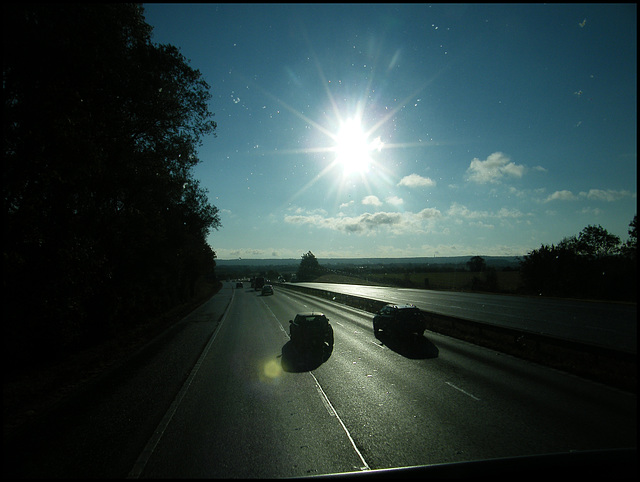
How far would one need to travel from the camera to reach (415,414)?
723 centimetres

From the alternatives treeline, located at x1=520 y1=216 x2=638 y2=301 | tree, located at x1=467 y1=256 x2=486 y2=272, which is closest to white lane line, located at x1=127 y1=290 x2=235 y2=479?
treeline, located at x1=520 y1=216 x2=638 y2=301

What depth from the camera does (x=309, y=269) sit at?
16125 centimetres

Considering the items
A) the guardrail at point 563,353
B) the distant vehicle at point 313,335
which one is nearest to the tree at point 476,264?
the guardrail at point 563,353

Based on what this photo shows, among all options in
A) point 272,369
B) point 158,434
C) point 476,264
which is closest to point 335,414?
point 158,434

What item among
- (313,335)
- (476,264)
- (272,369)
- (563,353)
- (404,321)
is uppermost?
(476,264)

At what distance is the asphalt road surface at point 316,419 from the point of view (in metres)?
5.35

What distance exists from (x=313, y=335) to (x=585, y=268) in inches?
1512

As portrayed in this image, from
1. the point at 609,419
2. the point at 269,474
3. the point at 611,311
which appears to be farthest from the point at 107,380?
the point at 611,311

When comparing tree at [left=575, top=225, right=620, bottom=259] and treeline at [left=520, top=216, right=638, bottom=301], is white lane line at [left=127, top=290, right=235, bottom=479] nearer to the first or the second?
treeline at [left=520, top=216, right=638, bottom=301]

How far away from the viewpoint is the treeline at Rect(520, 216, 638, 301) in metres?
29.1

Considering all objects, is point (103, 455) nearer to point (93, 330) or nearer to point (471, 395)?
point (471, 395)

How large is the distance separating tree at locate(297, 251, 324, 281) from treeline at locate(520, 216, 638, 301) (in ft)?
342

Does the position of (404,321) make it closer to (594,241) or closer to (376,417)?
(376,417)

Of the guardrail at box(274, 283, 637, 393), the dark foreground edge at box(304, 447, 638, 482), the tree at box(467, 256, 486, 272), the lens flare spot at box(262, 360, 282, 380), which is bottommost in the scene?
the lens flare spot at box(262, 360, 282, 380)
